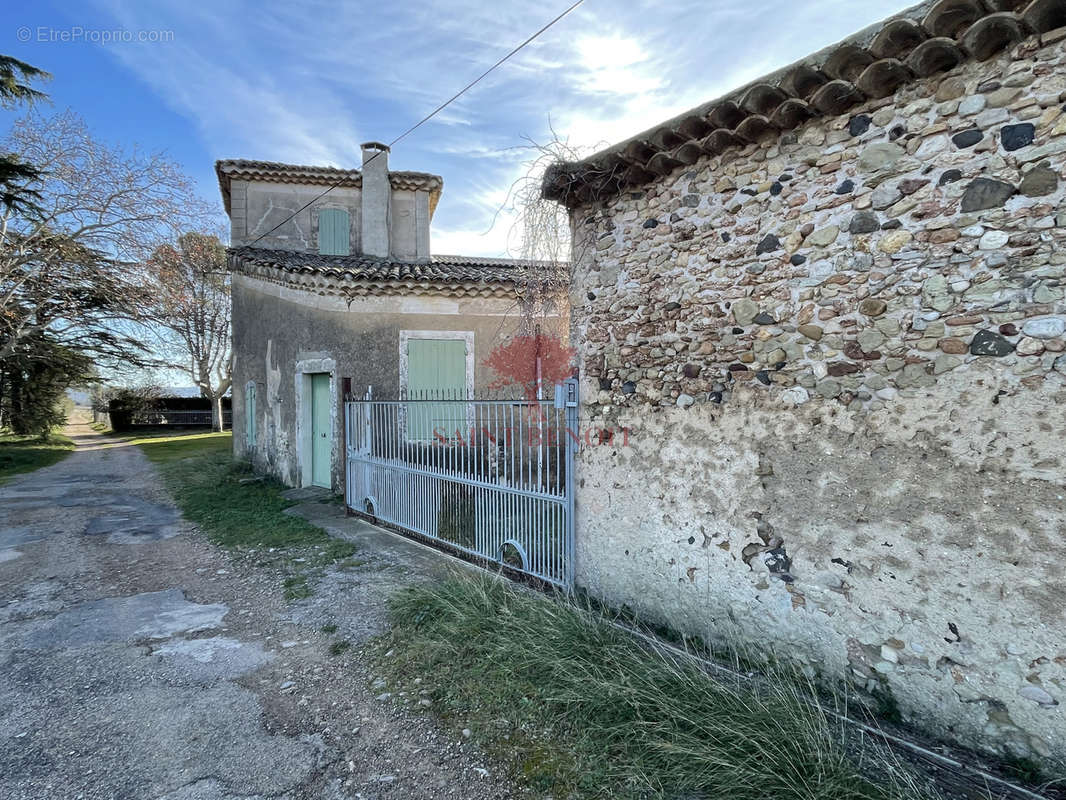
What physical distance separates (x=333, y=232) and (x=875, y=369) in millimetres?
13901

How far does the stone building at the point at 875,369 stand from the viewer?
2467 mm

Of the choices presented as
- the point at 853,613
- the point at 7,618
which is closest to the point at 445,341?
the point at 7,618

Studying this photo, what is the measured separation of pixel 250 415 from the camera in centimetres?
1295

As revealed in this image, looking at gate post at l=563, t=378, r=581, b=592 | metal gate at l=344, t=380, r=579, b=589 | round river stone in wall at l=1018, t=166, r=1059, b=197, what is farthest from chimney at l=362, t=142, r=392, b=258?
round river stone in wall at l=1018, t=166, r=1059, b=197

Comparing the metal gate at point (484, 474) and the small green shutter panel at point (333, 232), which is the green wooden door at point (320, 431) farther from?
the small green shutter panel at point (333, 232)

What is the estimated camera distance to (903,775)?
2.23 meters

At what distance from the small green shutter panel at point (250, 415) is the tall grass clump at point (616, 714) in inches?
399

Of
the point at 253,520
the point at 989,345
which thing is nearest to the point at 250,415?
the point at 253,520

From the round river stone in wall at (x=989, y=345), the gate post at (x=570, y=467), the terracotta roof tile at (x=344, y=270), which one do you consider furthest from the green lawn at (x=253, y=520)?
the round river stone in wall at (x=989, y=345)

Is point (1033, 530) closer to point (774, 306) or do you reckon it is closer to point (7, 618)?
point (774, 306)

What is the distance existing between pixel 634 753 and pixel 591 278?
3.29 metres

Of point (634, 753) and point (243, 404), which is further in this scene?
point (243, 404)

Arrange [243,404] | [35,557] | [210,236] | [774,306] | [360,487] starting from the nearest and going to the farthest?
[774,306] < [35,557] < [360,487] < [243,404] < [210,236]

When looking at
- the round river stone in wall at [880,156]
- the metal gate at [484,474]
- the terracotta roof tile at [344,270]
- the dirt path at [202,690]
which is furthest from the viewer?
the terracotta roof tile at [344,270]
